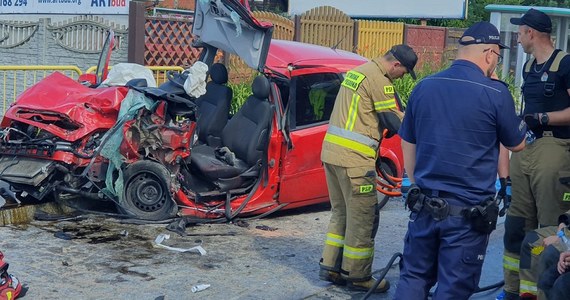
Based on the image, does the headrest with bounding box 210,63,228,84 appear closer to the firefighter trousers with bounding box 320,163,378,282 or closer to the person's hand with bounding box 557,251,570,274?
the firefighter trousers with bounding box 320,163,378,282

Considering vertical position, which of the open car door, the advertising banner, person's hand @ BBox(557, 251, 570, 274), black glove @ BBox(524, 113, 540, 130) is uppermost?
the advertising banner

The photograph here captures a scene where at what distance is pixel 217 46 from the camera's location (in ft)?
27.9

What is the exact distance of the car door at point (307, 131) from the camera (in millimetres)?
8062

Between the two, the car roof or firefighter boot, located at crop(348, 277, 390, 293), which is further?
the car roof

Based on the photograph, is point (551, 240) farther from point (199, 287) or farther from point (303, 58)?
point (303, 58)

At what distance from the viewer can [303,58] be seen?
8422 millimetres

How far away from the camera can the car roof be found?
8.26m

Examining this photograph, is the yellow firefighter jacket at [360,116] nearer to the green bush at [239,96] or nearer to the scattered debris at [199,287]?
the scattered debris at [199,287]

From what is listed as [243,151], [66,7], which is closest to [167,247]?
[243,151]

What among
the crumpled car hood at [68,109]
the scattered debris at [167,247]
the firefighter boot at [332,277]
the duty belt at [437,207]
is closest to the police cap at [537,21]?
the duty belt at [437,207]

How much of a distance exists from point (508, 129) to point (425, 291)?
3.40 ft

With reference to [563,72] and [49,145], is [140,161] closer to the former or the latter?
[49,145]

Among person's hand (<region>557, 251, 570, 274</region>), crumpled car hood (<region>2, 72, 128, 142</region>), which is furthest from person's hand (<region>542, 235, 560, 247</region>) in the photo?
crumpled car hood (<region>2, 72, 128, 142</region>)

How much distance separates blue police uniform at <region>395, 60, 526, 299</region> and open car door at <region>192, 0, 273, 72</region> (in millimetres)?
3129
